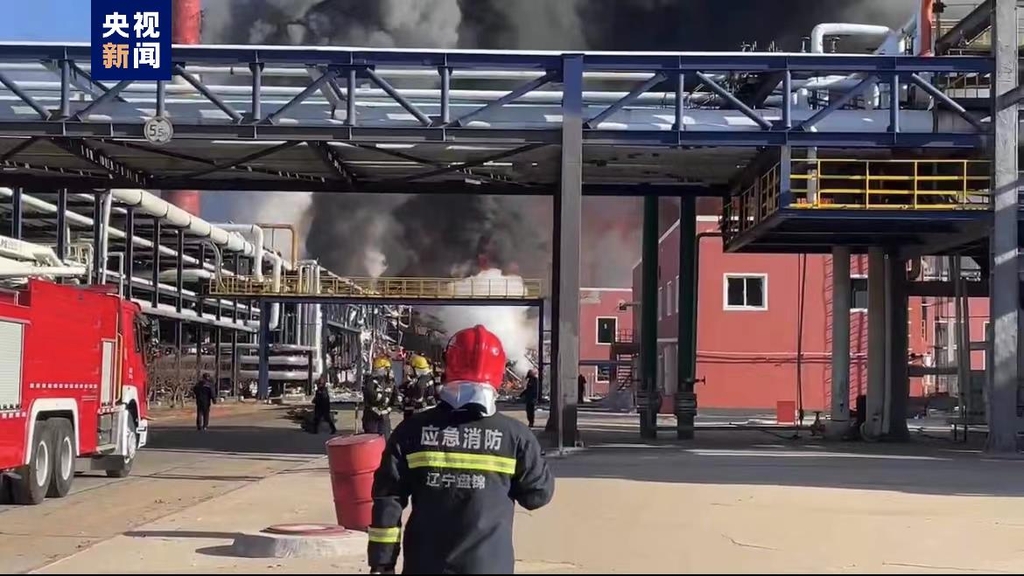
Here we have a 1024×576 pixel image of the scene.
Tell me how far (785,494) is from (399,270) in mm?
71081

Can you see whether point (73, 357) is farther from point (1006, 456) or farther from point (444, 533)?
point (1006, 456)

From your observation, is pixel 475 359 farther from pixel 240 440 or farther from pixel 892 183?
pixel 240 440

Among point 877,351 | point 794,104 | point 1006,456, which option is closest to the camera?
point 1006,456

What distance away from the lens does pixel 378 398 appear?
1634cm

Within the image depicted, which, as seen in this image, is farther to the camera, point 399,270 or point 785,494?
point 399,270

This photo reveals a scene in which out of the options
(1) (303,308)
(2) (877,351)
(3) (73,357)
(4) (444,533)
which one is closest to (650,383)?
(2) (877,351)

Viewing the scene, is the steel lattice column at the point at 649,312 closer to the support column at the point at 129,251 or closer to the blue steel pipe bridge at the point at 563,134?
the blue steel pipe bridge at the point at 563,134

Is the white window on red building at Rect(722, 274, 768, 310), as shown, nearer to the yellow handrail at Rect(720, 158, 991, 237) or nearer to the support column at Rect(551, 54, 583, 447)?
the yellow handrail at Rect(720, 158, 991, 237)

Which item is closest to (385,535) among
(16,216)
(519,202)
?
(16,216)

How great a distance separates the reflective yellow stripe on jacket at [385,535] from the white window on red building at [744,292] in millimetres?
40992

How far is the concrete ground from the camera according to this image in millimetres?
9656

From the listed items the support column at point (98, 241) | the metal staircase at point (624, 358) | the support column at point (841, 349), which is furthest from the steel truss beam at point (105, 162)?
the metal staircase at point (624, 358)

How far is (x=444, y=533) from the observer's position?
4723 mm

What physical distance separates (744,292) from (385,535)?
1632 inches
